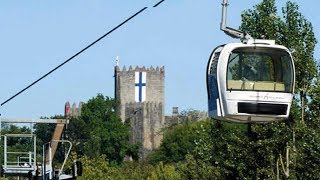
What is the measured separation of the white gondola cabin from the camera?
40344 mm

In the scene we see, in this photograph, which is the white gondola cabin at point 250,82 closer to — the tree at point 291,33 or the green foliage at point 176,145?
the tree at point 291,33

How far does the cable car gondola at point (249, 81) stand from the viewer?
40312 mm

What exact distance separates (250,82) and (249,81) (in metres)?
0.13

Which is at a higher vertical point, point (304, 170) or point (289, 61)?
point (289, 61)

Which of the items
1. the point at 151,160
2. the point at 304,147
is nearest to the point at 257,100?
the point at 304,147

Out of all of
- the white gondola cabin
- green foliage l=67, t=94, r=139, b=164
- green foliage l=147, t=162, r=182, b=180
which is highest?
the white gondola cabin

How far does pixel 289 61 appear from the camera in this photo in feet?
139

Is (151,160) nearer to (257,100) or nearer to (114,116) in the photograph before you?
(114,116)

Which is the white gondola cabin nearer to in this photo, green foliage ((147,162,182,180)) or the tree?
the tree

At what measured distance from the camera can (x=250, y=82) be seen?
136ft

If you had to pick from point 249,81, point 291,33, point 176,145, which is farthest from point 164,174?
point 249,81

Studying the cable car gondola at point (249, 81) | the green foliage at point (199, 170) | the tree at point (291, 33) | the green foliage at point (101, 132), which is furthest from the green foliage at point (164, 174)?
the cable car gondola at point (249, 81)

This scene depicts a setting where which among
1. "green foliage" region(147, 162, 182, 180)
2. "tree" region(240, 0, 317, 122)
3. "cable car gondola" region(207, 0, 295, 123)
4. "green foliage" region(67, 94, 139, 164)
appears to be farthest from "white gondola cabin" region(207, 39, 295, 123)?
"green foliage" region(67, 94, 139, 164)

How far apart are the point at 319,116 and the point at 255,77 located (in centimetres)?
1908
